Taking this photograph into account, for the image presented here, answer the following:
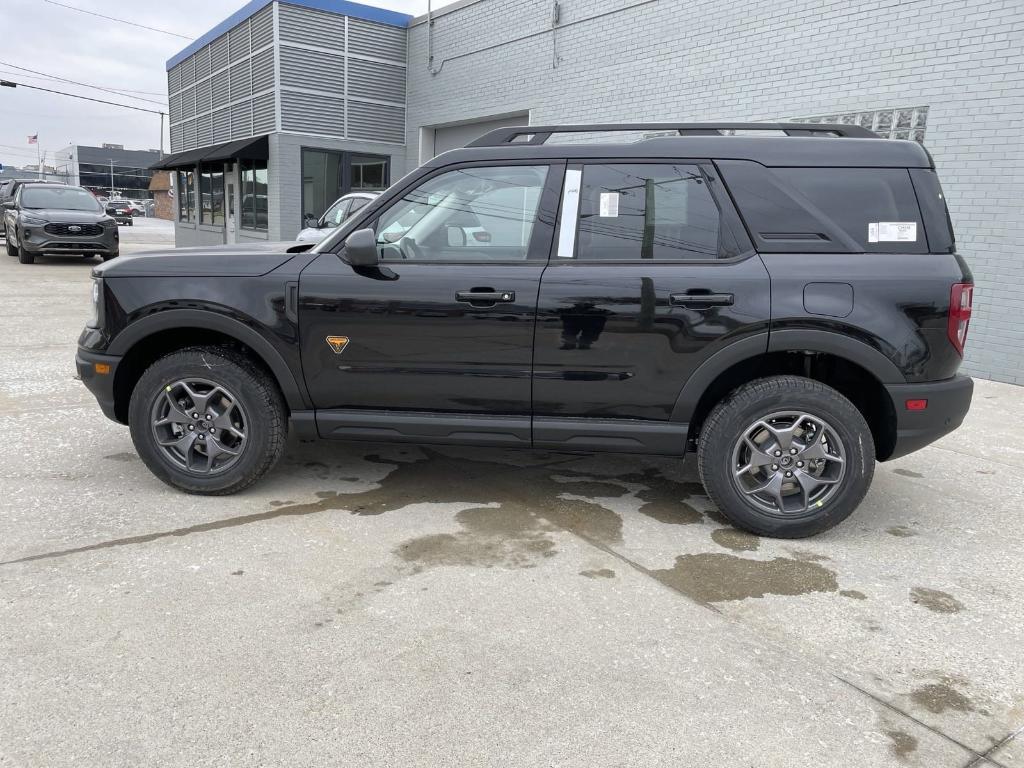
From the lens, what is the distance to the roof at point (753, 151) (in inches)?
142

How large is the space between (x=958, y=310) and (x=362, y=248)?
2.80 m

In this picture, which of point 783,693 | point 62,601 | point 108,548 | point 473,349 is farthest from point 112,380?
point 783,693

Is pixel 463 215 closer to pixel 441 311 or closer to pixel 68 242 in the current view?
pixel 441 311

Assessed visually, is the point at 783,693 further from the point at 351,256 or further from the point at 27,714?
the point at 351,256

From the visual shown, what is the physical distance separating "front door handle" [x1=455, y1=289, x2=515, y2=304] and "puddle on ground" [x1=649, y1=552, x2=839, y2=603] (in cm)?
145

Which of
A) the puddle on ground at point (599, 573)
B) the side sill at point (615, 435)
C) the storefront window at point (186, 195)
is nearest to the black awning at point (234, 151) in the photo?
the storefront window at point (186, 195)

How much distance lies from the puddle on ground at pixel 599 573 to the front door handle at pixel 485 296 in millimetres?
1323

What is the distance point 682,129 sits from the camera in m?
3.89

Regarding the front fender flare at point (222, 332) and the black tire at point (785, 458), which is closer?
the black tire at point (785, 458)

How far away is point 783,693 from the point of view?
2.51m

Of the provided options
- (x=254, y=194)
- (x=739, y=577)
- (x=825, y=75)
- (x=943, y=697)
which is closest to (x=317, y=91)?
(x=254, y=194)

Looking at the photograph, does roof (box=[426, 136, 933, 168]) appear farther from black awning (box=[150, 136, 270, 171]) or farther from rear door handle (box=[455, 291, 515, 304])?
black awning (box=[150, 136, 270, 171])

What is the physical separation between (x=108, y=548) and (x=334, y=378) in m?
1.29

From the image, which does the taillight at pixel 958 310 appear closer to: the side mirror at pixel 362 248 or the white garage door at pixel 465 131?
the side mirror at pixel 362 248
